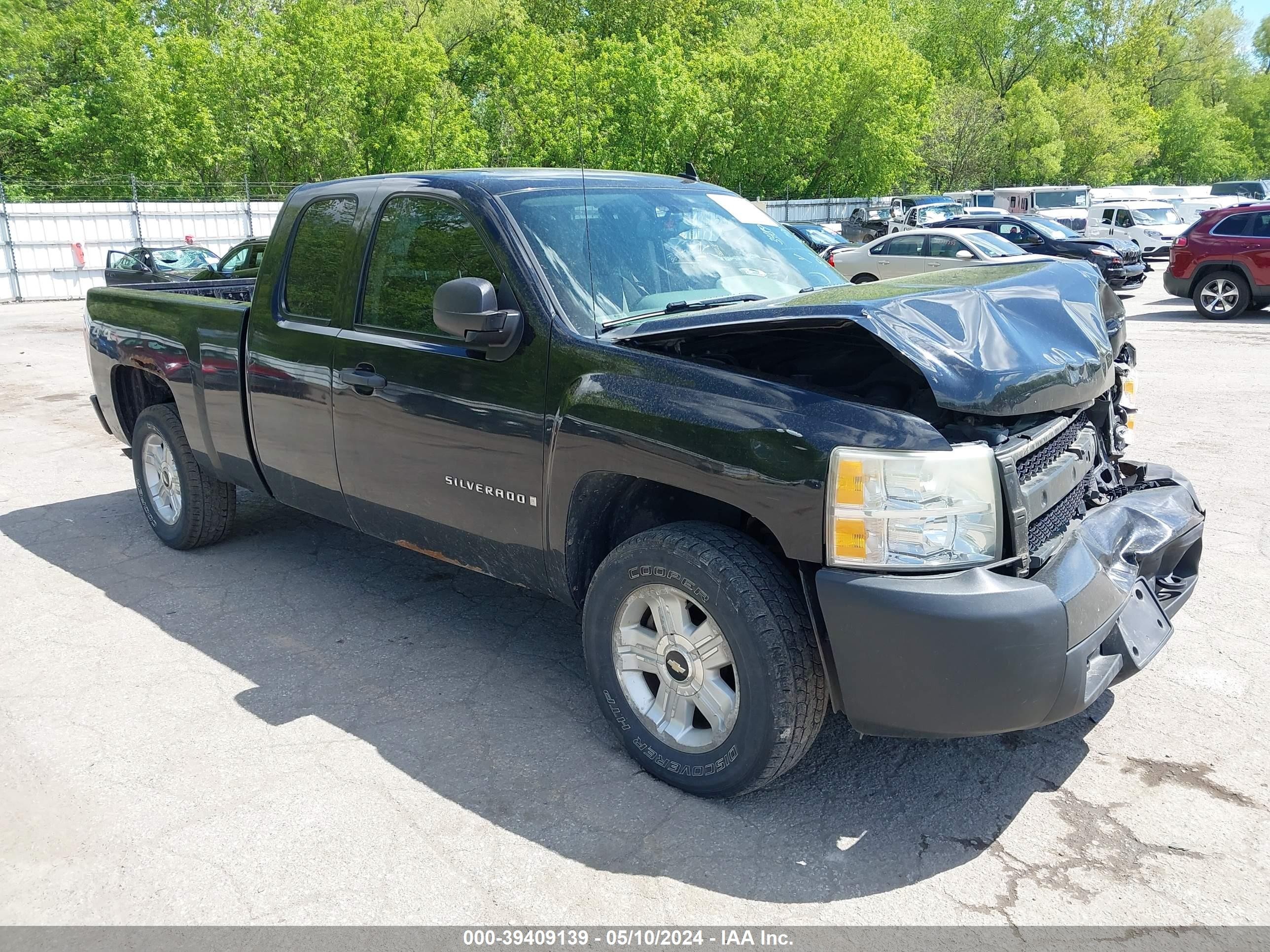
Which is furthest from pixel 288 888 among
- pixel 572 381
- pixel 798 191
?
pixel 798 191

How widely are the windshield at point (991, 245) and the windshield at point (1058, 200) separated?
22088 millimetres

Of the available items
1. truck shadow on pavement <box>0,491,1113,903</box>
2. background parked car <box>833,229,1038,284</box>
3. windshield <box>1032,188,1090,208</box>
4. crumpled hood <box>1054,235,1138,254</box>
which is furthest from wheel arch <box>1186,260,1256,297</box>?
windshield <box>1032,188,1090,208</box>

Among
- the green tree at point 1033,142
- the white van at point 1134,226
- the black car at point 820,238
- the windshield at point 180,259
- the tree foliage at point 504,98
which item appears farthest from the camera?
the green tree at point 1033,142

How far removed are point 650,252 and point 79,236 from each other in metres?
28.9

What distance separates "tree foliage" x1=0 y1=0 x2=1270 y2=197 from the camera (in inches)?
1361

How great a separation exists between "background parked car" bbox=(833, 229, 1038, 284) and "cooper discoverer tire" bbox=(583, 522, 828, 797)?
14.6m

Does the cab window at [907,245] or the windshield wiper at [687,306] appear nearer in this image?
the windshield wiper at [687,306]

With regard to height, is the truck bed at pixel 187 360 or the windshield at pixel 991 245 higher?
the truck bed at pixel 187 360

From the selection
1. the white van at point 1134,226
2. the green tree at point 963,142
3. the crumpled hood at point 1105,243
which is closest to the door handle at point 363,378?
the crumpled hood at point 1105,243

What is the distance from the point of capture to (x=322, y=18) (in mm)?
34094

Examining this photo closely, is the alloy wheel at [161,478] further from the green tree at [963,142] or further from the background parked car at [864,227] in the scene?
the green tree at [963,142]

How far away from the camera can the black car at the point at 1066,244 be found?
19.7m

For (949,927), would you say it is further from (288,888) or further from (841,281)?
(841,281)

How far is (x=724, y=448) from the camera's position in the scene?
300cm
